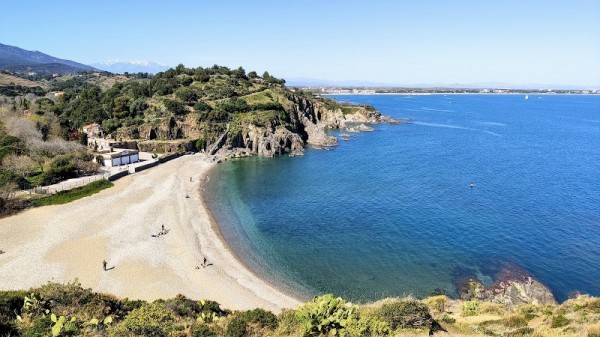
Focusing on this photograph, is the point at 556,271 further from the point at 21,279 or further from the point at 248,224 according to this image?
the point at 21,279

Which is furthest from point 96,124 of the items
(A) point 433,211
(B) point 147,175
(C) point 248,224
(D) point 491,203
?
(D) point 491,203

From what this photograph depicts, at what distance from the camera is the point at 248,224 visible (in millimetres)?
41156

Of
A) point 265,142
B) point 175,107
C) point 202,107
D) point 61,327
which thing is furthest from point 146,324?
point 202,107

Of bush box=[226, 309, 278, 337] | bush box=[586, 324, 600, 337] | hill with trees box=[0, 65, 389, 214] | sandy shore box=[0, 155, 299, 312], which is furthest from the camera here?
hill with trees box=[0, 65, 389, 214]

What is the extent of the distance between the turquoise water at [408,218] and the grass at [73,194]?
1457cm

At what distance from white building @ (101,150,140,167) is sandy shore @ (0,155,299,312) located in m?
13.2

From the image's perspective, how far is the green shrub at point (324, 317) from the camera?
545 inches

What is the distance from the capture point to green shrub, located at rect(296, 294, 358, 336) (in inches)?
545

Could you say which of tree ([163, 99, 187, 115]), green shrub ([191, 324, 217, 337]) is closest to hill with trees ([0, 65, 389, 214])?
tree ([163, 99, 187, 115])

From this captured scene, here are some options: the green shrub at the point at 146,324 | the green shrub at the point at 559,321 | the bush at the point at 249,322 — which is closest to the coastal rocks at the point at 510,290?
the green shrub at the point at 559,321

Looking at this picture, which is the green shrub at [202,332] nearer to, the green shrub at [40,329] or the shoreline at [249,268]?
the green shrub at [40,329]

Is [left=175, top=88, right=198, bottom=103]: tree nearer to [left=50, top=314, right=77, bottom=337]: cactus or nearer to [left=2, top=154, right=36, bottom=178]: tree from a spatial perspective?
[left=2, top=154, right=36, bottom=178]: tree

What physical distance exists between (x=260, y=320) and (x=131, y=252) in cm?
2090

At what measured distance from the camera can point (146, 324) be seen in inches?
570
